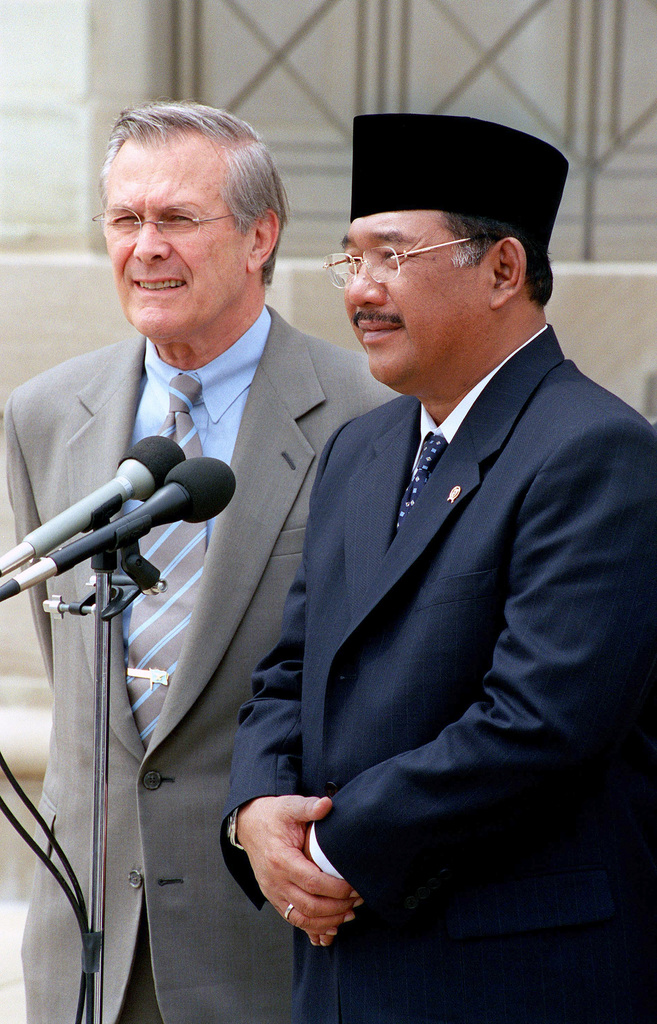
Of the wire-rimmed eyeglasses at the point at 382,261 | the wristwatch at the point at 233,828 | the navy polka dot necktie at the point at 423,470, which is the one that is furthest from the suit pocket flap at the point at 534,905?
the wire-rimmed eyeglasses at the point at 382,261

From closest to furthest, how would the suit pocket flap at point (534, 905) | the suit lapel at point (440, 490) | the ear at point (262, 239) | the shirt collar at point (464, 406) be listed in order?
1. the suit pocket flap at point (534, 905)
2. the suit lapel at point (440, 490)
3. the shirt collar at point (464, 406)
4. the ear at point (262, 239)

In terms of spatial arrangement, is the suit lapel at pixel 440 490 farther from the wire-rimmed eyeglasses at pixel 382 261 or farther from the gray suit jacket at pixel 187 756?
the gray suit jacket at pixel 187 756

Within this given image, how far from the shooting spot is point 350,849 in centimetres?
165

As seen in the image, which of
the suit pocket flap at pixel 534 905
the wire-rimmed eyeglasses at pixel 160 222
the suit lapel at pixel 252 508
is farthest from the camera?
the wire-rimmed eyeglasses at pixel 160 222

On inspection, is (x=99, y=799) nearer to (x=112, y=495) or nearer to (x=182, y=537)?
(x=112, y=495)

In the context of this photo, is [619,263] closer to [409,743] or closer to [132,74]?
[132,74]

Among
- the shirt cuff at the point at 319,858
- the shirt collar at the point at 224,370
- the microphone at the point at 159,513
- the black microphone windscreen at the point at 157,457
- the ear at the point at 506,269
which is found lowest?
the shirt cuff at the point at 319,858

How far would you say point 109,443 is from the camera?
238 cm

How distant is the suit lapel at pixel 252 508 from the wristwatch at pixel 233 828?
12.4 inches

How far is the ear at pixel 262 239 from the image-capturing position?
2477mm

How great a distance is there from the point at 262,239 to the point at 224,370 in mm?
307

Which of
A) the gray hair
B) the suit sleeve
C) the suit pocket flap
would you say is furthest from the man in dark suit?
the suit sleeve

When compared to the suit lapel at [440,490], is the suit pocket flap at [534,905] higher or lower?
lower

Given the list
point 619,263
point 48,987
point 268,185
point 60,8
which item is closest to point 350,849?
point 48,987
